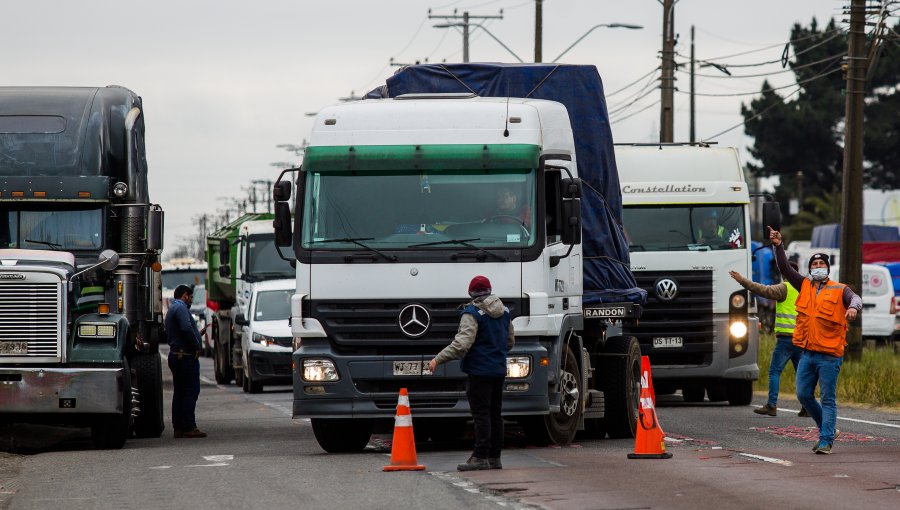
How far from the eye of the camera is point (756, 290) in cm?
1755

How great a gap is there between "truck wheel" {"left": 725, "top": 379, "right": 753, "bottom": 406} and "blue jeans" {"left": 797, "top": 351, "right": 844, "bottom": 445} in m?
6.75

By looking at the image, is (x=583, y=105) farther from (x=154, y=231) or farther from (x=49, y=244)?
(x=49, y=244)

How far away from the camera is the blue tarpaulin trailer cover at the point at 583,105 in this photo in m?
18.0

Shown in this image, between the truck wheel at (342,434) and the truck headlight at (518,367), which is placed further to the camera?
the truck wheel at (342,434)

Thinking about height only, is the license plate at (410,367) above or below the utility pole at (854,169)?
below

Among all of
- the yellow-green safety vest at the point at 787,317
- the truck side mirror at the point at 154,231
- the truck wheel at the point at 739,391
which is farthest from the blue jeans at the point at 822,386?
the truck side mirror at the point at 154,231

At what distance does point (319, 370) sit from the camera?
15.5 m

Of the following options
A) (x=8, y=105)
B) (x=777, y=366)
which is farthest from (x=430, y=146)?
(x=777, y=366)

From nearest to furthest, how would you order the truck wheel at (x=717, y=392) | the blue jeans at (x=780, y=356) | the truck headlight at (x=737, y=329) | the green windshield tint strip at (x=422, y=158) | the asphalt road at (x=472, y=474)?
the asphalt road at (x=472, y=474)
the green windshield tint strip at (x=422, y=158)
the blue jeans at (x=780, y=356)
the truck headlight at (x=737, y=329)
the truck wheel at (x=717, y=392)

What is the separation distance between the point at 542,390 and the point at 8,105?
7267mm

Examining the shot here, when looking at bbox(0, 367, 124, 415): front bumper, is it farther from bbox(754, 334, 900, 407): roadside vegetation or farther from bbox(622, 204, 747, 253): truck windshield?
bbox(754, 334, 900, 407): roadside vegetation

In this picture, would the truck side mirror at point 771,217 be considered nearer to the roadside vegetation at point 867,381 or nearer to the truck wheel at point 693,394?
the roadside vegetation at point 867,381

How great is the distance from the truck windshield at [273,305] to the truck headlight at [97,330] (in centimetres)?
1274

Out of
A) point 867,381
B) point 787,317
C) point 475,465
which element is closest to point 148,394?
point 475,465
